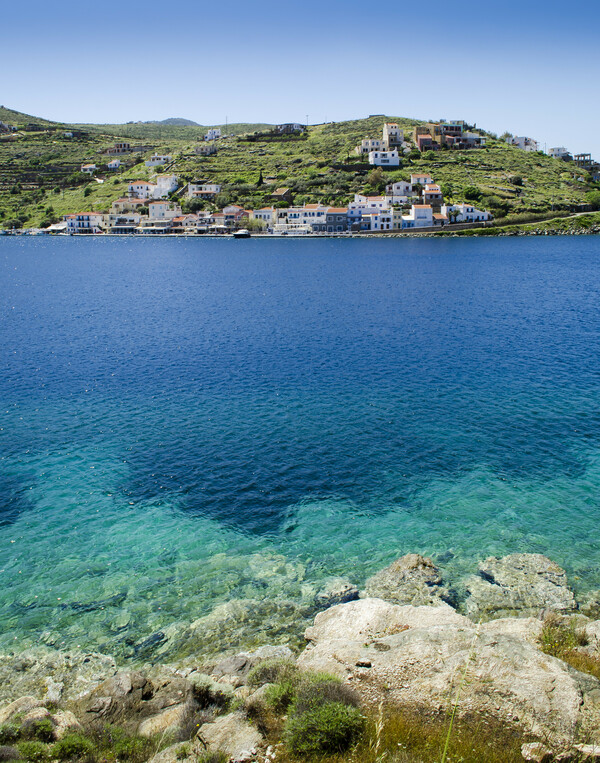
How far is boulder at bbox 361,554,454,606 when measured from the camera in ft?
57.3

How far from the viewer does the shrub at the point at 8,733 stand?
11.5 meters

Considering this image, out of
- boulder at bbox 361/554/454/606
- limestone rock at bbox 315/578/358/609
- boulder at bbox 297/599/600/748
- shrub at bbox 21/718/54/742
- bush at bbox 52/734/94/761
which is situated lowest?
limestone rock at bbox 315/578/358/609

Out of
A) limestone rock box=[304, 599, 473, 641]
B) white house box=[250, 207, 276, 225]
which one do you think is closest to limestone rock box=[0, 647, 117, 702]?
limestone rock box=[304, 599, 473, 641]

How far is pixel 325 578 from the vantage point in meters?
19.1

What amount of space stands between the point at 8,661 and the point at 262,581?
7.80 m

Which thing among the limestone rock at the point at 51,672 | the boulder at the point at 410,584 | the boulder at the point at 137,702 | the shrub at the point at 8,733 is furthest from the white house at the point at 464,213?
the shrub at the point at 8,733

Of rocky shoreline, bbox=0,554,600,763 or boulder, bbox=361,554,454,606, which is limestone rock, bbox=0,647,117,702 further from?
boulder, bbox=361,554,454,606

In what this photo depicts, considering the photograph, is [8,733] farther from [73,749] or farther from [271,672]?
[271,672]

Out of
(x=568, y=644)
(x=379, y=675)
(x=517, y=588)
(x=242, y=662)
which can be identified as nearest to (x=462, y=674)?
(x=379, y=675)

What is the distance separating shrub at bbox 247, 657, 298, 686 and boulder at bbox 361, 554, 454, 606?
4.89m

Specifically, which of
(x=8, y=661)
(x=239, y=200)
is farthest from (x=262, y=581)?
(x=239, y=200)

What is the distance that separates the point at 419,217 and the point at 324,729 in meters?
173

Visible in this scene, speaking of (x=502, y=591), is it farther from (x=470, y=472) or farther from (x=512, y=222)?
(x=512, y=222)

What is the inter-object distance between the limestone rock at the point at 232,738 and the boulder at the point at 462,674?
239 centimetres
